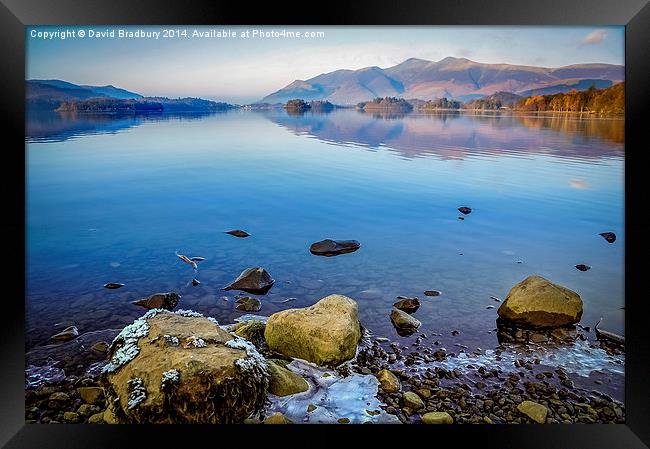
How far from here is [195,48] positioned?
6535mm

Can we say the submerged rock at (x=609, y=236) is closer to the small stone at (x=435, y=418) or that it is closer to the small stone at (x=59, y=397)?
the small stone at (x=435, y=418)

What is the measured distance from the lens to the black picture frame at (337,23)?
189 inches

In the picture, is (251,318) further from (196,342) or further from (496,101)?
(496,101)

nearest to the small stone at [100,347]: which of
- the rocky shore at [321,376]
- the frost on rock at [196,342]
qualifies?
the rocky shore at [321,376]

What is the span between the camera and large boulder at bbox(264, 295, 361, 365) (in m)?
5.39

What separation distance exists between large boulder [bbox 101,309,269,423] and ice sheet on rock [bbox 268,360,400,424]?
13.1 inches

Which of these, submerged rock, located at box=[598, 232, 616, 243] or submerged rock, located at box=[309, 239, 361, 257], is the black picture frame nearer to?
submerged rock, located at box=[598, 232, 616, 243]

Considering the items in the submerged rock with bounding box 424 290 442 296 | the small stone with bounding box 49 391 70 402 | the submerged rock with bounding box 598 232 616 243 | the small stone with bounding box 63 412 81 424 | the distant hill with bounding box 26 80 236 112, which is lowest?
the small stone with bounding box 63 412 81 424

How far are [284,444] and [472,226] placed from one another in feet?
13.4

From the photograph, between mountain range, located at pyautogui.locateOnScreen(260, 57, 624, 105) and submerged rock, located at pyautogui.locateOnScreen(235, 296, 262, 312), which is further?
mountain range, located at pyautogui.locateOnScreen(260, 57, 624, 105)

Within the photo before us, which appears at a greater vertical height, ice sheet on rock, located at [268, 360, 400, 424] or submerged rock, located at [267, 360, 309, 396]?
submerged rock, located at [267, 360, 309, 396]

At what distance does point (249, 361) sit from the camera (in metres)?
4.70

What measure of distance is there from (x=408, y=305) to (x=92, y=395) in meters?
3.69

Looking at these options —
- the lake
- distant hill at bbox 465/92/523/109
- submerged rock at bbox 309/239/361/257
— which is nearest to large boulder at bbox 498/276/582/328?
the lake
